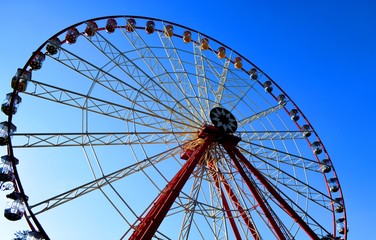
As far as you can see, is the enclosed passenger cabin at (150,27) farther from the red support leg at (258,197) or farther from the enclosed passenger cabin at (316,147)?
the enclosed passenger cabin at (316,147)

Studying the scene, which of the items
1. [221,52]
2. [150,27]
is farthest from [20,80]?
[221,52]

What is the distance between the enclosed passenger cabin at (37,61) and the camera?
627 inches

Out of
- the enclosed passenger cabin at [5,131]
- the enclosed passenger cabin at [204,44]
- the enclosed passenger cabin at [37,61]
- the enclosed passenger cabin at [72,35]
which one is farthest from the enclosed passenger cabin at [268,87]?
the enclosed passenger cabin at [5,131]

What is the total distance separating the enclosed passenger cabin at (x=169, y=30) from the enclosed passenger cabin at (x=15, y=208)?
38.3ft

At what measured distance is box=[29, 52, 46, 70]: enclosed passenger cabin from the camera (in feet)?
52.2

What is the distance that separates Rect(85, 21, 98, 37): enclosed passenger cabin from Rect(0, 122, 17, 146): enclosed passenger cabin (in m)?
6.04

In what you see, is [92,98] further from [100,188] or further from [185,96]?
[185,96]

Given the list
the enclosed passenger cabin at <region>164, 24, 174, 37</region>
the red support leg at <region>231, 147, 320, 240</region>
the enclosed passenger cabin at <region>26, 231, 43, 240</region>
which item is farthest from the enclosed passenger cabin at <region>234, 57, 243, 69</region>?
the enclosed passenger cabin at <region>26, 231, 43, 240</region>

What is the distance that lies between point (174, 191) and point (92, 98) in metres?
4.66

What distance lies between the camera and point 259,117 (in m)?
20.9

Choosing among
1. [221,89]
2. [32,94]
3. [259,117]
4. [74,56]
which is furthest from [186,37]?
[32,94]

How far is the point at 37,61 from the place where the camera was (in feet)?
52.6

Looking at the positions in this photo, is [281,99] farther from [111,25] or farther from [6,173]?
[6,173]

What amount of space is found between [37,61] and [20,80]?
1491mm
